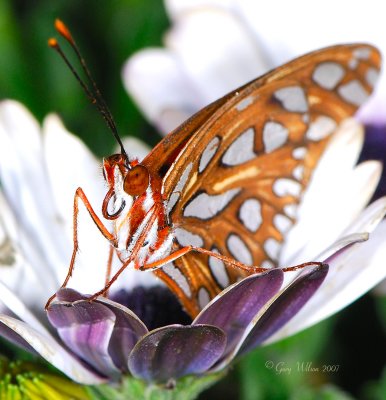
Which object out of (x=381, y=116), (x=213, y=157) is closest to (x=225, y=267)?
(x=213, y=157)

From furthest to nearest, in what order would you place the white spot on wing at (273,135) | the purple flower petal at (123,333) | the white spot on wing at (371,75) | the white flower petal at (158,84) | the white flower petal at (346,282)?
the white flower petal at (158,84), the white spot on wing at (371,75), the white spot on wing at (273,135), the white flower petal at (346,282), the purple flower petal at (123,333)

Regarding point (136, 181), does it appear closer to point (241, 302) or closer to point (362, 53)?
point (241, 302)

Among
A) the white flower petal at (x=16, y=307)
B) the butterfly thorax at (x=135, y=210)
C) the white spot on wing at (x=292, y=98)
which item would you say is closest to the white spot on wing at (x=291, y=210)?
the white spot on wing at (x=292, y=98)

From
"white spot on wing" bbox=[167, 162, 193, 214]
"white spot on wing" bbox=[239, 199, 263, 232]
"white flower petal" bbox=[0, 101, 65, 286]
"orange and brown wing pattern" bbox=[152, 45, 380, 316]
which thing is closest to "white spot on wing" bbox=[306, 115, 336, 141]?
"orange and brown wing pattern" bbox=[152, 45, 380, 316]

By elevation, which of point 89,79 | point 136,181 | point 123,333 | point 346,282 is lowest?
point 346,282

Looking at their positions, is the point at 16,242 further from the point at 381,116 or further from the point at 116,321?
the point at 381,116

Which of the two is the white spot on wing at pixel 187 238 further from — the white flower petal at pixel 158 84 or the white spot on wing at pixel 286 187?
the white flower petal at pixel 158 84

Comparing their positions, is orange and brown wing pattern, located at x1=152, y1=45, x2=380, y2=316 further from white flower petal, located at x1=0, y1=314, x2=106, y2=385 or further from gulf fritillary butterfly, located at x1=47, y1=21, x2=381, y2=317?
white flower petal, located at x1=0, y1=314, x2=106, y2=385

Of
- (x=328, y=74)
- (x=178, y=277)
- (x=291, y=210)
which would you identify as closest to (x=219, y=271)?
(x=178, y=277)
